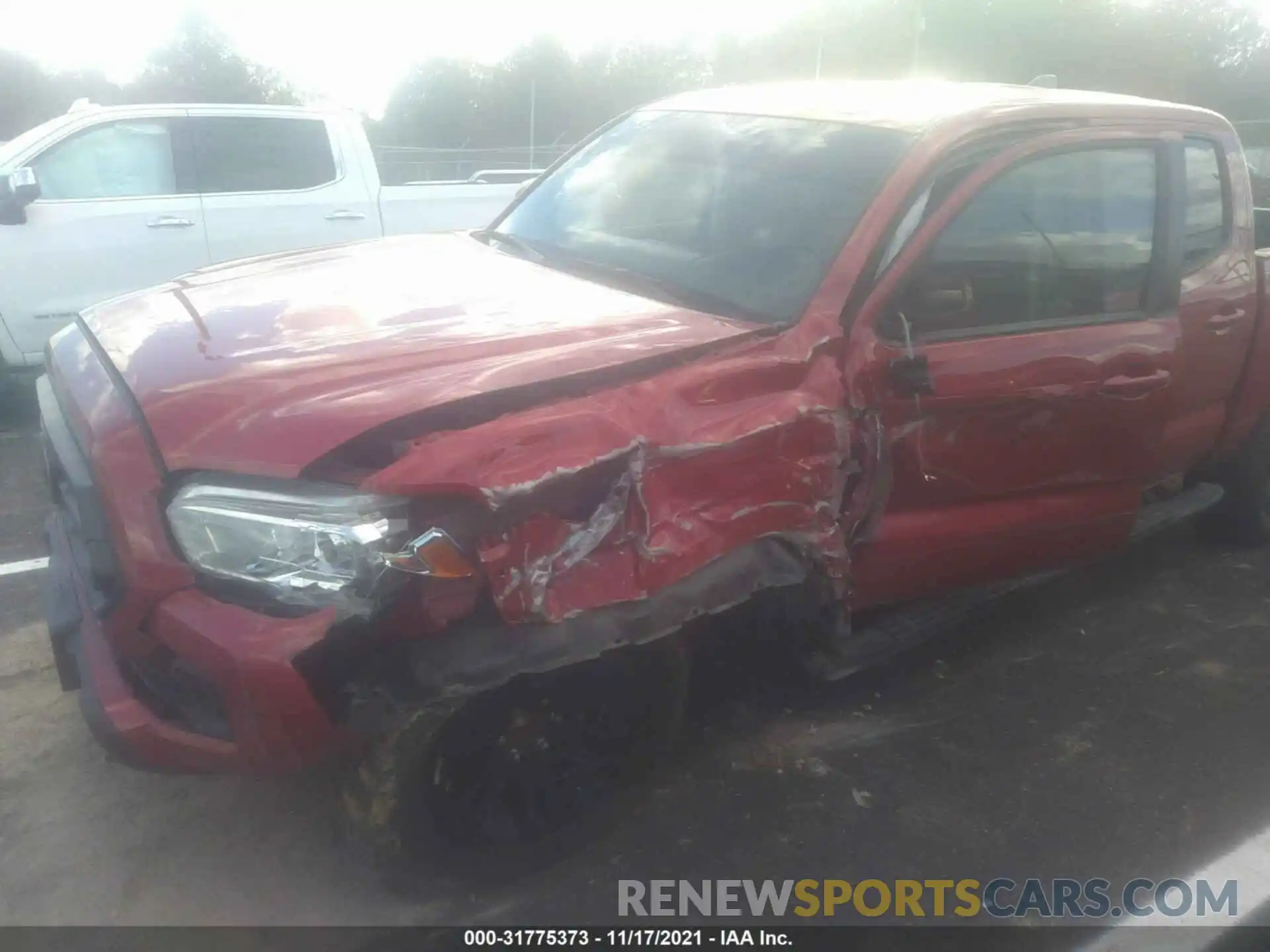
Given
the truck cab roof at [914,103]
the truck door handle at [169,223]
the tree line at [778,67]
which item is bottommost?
the truck door handle at [169,223]

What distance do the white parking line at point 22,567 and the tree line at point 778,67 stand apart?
31067 mm

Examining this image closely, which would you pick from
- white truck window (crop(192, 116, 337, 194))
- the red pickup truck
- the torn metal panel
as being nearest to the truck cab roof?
the red pickup truck

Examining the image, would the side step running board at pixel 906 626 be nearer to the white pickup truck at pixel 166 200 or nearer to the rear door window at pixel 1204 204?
the rear door window at pixel 1204 204

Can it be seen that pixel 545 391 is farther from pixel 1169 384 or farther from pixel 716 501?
pixel 1169 384

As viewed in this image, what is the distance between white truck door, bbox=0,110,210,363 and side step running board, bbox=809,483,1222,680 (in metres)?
5.11

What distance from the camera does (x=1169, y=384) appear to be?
11.2ft

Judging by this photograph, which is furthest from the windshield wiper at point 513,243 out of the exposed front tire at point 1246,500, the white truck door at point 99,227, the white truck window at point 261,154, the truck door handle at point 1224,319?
the white truck window at point 261,154

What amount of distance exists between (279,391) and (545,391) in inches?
21.4

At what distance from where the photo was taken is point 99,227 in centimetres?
630

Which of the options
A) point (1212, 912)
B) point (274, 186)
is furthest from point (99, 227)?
point (1212, 912)

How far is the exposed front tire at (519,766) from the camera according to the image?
230 centimetres

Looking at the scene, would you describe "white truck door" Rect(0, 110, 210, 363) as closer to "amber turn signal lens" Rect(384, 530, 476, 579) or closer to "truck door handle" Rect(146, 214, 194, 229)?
"truck door handle" Rect(146, 214, 194, 229)

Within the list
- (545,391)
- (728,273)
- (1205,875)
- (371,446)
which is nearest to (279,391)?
(371,446)


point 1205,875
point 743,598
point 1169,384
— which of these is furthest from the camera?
point 1169,384
